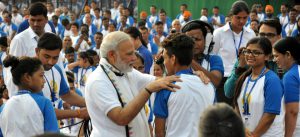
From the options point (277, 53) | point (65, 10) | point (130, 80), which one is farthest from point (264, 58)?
point (65, 10)

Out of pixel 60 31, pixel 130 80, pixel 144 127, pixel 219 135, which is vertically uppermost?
pixel 219 135

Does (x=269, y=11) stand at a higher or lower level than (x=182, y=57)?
lower

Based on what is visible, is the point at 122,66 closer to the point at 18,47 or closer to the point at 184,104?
the point at 184,104

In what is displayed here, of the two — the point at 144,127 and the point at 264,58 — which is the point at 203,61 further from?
the point at 144,127

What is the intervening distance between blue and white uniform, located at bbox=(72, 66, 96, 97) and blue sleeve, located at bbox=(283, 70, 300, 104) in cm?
662

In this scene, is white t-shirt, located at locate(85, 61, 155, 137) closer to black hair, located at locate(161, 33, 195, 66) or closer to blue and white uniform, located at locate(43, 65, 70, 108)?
black hair, located at locate(161, 33, 195, 66)

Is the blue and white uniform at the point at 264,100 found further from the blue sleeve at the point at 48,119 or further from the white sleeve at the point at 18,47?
the white sleeve at the point at 18,47

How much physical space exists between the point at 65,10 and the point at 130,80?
18.2 metres

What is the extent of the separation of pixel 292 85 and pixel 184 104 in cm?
143

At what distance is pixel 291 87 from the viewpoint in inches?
205

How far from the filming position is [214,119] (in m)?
2.44

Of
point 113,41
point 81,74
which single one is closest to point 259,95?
point 113,41

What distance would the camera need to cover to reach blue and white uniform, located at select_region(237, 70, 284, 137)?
4883 millimetres

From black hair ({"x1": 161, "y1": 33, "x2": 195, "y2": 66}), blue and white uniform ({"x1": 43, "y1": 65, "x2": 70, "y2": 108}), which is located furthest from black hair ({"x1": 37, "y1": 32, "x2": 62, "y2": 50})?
black hair ({"x1": 161, "y1": 33, "x2": 195, "y2": 66})
